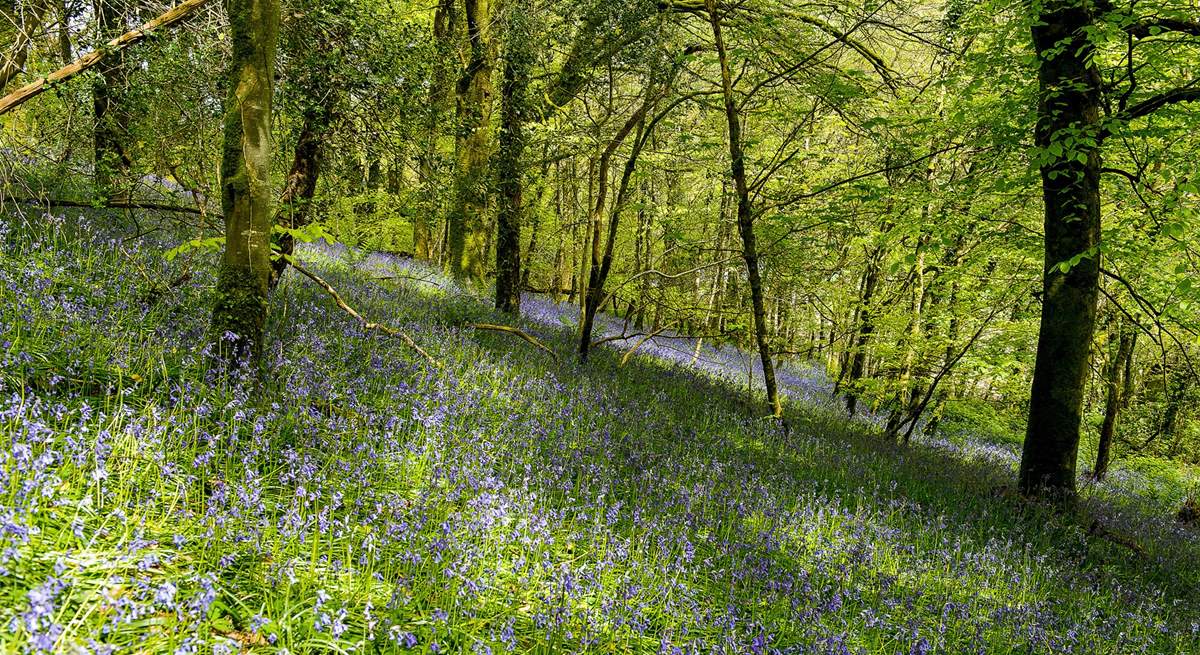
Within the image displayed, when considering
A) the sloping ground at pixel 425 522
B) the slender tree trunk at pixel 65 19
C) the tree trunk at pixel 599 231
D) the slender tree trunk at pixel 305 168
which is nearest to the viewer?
the sloping ground at pixel 425 522

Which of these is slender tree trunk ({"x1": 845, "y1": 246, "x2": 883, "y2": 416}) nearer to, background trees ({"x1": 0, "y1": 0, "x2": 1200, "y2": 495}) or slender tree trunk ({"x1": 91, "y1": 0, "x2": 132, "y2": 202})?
background trees ({"x1": 0, "y1": 0, "x2": 1200, "y2": 495})

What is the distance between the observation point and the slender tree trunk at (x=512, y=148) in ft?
34.0

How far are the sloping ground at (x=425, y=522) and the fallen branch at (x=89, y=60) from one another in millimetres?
1060

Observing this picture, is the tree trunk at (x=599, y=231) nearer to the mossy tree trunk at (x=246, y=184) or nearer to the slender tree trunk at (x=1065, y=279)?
the slender tree trunk at (x=1065, y=279)

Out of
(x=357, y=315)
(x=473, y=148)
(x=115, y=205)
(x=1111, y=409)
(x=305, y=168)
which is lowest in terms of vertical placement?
(x=1111, y=409)

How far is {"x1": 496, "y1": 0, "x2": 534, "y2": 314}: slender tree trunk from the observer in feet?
34.0

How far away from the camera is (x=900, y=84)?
1059cm

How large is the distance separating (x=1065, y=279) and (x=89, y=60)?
367 inches

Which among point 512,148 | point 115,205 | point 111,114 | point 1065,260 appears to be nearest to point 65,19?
point 111,114

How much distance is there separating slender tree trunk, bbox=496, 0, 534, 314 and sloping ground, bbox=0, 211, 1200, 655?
15.6 feet

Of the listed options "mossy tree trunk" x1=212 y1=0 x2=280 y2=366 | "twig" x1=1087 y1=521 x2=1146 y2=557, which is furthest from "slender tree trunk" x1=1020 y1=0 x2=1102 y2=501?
"mossy tree trunk" x1=212 y1=0 x2=280 y2=366

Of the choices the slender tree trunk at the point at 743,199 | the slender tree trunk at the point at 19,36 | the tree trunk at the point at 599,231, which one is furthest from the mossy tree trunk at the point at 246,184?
the slender tree trunk at the point at 743,199

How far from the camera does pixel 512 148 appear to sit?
424 inches

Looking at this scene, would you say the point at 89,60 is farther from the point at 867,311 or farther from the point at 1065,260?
the point at 867,311
